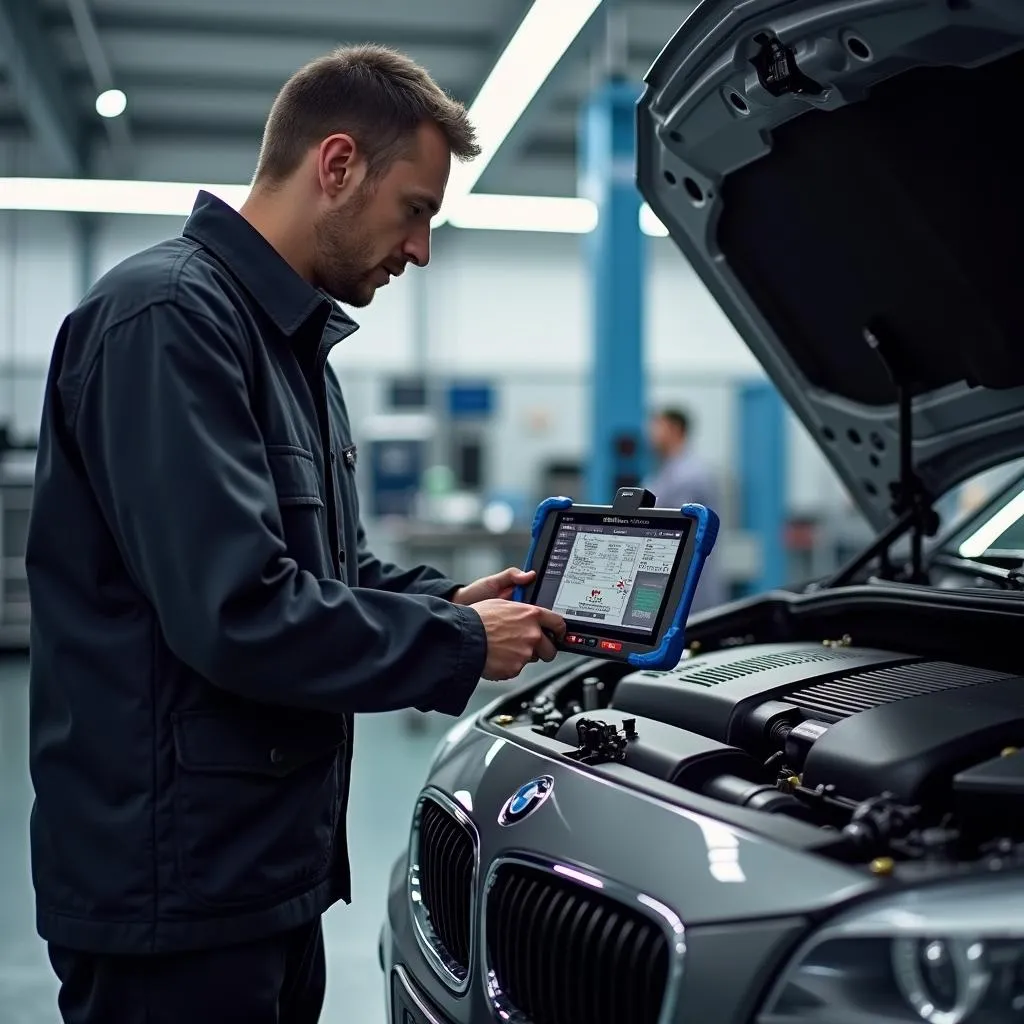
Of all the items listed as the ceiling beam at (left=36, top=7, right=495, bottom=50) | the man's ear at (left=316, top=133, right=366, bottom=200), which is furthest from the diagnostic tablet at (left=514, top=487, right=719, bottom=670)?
the ceiling beam at (left=36, top=7, right=495, bottom=50)

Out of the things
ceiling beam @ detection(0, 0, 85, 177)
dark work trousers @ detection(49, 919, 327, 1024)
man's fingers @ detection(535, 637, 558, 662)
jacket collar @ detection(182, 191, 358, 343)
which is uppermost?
ceiling beam @ detection(0, 0, 85, 177)

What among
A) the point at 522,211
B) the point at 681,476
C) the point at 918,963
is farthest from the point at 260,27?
the point at 918,963

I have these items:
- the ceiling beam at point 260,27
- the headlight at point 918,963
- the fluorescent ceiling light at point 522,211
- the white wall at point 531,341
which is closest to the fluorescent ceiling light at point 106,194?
the ceiling beam at point 260,27

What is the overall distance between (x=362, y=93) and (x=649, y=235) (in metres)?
10.6

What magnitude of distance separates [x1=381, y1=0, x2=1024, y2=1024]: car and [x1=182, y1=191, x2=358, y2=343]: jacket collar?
62cm

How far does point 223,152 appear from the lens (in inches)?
417

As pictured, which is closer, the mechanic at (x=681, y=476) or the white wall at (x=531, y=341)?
the mechanic at (x=681, y=476)

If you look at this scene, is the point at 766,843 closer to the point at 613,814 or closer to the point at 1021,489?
the point at 613,814

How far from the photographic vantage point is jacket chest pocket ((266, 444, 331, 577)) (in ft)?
4.27

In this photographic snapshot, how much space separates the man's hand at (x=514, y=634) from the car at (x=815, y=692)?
13cm

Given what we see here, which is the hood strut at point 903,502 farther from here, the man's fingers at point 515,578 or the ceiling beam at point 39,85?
the ceiling beam at point 39,85

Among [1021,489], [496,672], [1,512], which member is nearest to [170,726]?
[496,672]

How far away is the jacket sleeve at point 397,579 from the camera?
176 cm

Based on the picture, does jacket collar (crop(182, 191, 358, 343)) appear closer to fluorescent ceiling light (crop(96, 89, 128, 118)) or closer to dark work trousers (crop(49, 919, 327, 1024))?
dark work trousers (crop(49, 919, 327, 1024))
